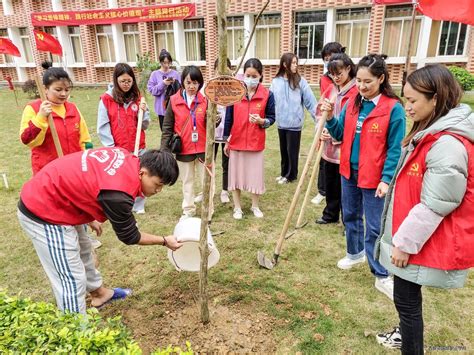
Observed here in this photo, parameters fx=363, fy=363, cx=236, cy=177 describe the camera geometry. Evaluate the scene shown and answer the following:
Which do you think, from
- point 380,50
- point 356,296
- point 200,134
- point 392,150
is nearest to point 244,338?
point 356,296

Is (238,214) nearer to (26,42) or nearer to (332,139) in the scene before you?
(332,139)

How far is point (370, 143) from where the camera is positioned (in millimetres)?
2518

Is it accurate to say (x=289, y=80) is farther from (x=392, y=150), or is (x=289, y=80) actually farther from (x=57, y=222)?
(x=57, y=222)

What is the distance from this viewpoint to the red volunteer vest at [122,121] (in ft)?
12.2

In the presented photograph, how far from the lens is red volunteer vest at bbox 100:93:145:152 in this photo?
12.2 feet

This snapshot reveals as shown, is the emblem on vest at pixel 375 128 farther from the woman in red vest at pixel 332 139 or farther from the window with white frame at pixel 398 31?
the window with white frame at pixel 398 31

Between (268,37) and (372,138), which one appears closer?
(372,138)

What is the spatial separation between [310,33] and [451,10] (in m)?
11.8

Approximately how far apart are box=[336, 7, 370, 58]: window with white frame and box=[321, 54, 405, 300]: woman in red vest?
11.9 meters

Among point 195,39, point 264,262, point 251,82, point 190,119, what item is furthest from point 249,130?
point 195,39

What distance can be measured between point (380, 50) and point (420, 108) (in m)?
12.9

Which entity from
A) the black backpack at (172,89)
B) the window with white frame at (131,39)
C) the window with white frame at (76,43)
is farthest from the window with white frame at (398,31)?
the window with white frame at (76,43)

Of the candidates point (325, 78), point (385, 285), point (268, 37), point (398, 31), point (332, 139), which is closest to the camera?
point (385, 285)

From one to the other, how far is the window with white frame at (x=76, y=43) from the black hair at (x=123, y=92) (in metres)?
17.6
